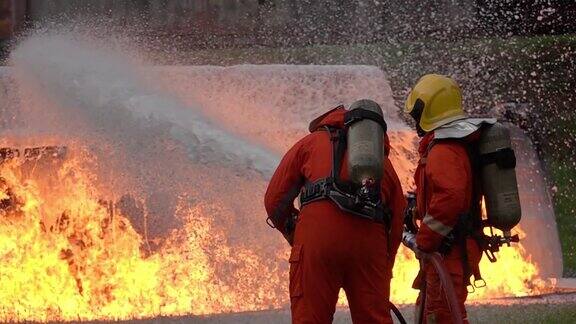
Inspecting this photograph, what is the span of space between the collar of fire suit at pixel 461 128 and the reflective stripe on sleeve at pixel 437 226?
400 mm

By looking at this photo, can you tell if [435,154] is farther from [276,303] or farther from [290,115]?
[290,115]

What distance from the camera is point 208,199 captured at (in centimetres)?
783

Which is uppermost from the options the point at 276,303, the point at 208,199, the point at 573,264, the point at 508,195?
the point at 508,195

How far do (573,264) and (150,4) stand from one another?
9.51 m

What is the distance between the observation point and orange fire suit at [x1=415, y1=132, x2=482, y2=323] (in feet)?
15.9

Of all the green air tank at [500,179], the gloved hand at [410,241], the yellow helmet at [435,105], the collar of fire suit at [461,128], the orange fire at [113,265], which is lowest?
the orange fire at [113,265]

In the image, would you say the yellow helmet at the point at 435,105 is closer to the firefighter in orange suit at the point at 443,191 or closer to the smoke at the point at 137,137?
the firefighter in orange suit at the point at 443,191

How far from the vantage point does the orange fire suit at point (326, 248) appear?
462cm

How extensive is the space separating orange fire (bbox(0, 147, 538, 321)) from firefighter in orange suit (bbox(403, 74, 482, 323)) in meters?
2.29

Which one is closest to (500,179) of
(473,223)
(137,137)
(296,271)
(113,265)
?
(473,223)

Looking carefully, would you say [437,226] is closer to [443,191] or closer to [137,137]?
[443,191]

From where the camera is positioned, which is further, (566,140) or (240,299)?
(566,140)

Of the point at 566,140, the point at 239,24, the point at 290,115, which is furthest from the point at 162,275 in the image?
the point at 239,24

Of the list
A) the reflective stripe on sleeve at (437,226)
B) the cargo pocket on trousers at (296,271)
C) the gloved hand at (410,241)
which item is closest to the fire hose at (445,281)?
the gloved hand at (410,241)
